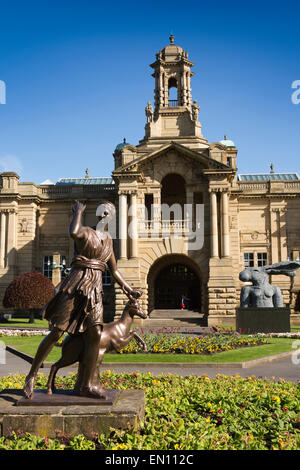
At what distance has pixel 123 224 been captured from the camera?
1348 inches

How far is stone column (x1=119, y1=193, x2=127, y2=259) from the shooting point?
34.0 meters

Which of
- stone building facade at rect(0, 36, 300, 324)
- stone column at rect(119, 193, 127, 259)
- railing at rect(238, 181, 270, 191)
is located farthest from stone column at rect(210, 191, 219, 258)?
railing at rect(238, 181, 270, 191)

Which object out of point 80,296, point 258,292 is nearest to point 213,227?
point 258,292

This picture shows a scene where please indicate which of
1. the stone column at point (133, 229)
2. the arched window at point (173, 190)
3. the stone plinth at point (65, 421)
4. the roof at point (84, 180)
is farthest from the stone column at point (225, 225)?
the stone plinth at point (65, 421)

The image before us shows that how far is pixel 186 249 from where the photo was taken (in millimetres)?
34250

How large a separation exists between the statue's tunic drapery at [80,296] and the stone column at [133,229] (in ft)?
87.7

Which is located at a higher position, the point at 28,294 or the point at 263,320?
the point at 28,294

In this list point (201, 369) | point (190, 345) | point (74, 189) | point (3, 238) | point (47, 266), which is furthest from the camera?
point (74, 189)

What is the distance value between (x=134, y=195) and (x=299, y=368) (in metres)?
22.3

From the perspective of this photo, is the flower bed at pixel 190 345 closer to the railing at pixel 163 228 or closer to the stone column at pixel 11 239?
the railing at pixel 163 228

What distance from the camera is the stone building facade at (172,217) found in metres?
34.1

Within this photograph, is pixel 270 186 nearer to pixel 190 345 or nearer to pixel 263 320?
pixel 263 320

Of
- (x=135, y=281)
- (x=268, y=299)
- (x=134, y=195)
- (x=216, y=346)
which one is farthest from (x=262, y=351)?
(x=134, y=195)

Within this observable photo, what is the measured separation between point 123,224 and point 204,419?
2767cm
